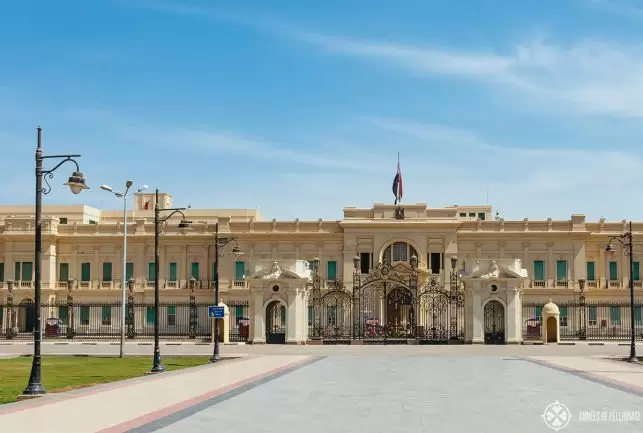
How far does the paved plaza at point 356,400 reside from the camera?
15.7 m

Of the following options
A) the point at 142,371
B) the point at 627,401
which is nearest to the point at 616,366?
the point at 627,401

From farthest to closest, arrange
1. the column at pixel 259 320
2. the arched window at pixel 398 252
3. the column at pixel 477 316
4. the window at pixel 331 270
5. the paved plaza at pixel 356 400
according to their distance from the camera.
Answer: the window at pixel 331 270 < the arched window at pixel 398 252 < the column at pixel 259 320 < the column at pixel 477 316 < the paved plaza at pixel 356 400

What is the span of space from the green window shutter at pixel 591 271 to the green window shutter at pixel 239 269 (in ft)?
96.6

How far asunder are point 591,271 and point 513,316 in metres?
28.6

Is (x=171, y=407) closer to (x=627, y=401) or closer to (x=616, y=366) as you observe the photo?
(x=627, y=401)

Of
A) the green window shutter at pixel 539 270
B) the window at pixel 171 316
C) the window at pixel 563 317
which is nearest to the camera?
the window at pixel 563 317

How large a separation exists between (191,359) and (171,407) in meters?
20.4

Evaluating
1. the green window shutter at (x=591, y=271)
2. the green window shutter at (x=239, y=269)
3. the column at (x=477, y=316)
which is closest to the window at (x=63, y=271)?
the green window shutter at (x=239, y=269)

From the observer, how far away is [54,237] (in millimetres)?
78812

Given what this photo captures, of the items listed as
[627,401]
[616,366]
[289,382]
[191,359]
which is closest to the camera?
[627,401]

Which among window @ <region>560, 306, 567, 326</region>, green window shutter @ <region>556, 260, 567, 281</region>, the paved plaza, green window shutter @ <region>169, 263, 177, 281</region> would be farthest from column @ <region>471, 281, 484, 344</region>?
green window shutter @ <region>169, 263, 177, 281</region>

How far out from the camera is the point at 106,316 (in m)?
77.6

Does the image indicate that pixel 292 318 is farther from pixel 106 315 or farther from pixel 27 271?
pixel 27 271

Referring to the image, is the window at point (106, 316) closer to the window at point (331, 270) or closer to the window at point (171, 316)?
the window at point (171, 316)
